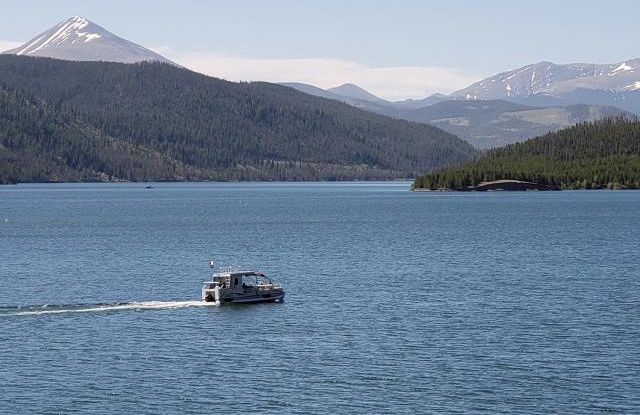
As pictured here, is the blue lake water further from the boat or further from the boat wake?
the boat

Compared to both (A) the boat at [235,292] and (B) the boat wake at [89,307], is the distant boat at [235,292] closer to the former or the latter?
(A) the boat at [235,292]

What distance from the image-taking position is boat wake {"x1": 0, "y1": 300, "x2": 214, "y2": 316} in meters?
91.2

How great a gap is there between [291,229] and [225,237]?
20936 mm

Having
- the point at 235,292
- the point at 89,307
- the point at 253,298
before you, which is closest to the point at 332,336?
the point at 253,298

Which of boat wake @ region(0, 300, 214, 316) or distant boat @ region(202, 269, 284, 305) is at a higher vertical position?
distant boat @ region(202, 269, 284, 305)

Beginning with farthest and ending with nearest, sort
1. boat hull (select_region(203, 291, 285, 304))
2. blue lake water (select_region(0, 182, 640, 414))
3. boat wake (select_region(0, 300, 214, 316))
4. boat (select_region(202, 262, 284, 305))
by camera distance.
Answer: boat hull (select_region(203, 291, 285, 304)) < boat (select_region(202, 262, 284, 305)) < boat wake (select_region(0, 300, 214, 316)) < blue lake water (select_region(0, 182, 640, 414))

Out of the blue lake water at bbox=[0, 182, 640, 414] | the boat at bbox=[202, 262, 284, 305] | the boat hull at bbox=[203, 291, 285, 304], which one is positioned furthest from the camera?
the boat hull at bbox=[203, 291, 285, 304]

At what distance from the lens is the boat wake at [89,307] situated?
91188 millimetres

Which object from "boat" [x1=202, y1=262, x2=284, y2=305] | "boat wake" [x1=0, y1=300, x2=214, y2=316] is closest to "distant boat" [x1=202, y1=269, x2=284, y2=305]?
"boat" [x1=202, y1=262, x2=284, y2=305]

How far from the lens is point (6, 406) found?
2410 inches

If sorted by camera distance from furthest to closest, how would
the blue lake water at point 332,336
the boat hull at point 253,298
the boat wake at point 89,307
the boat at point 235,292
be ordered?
the boat hull at point 253,298 → the boat at point 235,292 → the boat wake at point 89,307 → the blue lake water at point 332,336

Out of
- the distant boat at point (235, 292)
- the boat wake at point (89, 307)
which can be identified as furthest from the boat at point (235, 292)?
the boat wake at point (89, 307)

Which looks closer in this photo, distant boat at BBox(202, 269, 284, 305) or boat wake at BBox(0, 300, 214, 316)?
boat wake at BBox(0, 300, 214, 316)

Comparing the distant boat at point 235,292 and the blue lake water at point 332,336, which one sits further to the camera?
the distant boat at point 235,292
